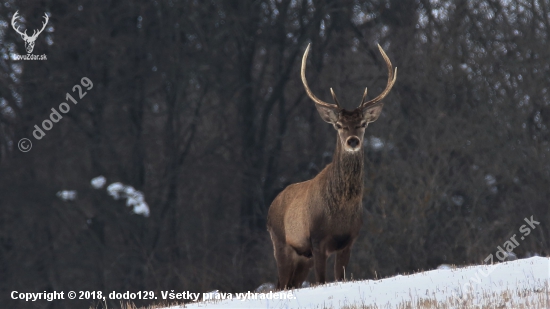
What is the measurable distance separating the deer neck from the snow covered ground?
113 cm

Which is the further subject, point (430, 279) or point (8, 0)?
point (8, 0)

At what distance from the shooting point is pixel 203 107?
23.1 meters

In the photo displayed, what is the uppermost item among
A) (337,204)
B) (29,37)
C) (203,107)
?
(29,37)

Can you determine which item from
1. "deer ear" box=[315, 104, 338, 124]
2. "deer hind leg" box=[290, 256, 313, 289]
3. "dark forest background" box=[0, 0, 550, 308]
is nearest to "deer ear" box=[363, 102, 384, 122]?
"deer ear" box=[315, 104, 338, 124]

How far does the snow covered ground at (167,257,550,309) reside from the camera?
855cm

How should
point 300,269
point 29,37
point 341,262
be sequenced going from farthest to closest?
→ 1. point 29,37
2. point 300,269
3. point 341,262

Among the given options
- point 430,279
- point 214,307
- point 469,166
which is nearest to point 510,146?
point 469,166

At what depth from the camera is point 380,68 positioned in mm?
22297

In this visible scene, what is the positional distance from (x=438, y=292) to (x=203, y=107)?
1427cm

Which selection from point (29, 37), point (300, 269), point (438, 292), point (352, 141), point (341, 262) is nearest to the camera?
point (438, 292)

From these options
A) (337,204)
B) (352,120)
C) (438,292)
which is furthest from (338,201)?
(438,292)

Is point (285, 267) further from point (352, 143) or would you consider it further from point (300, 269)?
point (352, 143)

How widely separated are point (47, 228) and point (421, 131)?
9016 millimetres

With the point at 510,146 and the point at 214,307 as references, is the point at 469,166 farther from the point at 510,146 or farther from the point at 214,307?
the point at 214,307
